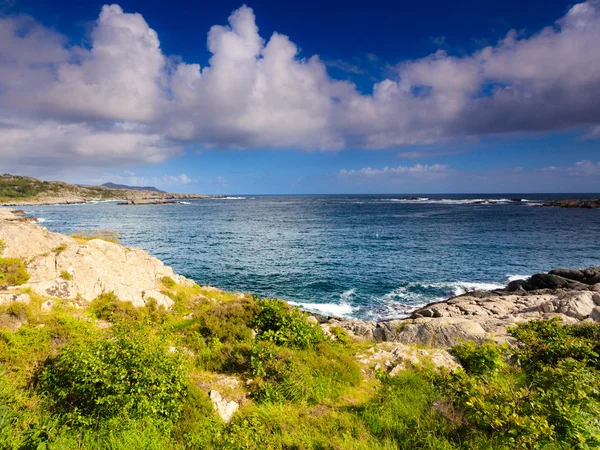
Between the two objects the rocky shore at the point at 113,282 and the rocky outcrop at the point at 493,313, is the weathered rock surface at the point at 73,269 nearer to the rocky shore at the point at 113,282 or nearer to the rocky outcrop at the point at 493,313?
the rocky shore at the point at 113,282

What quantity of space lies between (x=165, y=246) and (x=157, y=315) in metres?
44.0

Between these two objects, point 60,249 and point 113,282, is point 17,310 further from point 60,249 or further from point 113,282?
point 60,249

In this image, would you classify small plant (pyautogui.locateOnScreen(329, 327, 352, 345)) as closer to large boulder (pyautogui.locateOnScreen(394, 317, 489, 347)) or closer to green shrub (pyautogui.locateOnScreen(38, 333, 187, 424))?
large boulder (pyautogui.locateOnScreen(394, 317, 489, 347))

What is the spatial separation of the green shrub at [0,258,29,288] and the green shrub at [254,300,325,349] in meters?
9.60

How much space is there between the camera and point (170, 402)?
6566mm

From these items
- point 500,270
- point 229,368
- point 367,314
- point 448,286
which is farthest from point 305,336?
point 500,270

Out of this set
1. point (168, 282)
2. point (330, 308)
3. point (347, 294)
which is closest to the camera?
point (168, 282)

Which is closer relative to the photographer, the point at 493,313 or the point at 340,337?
the point at 340,337

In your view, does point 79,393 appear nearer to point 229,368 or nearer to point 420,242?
point 229,368

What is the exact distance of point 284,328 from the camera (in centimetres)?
1062

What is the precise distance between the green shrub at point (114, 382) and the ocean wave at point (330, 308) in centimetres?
2062

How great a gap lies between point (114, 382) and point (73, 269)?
9192mm

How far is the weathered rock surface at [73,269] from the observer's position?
1221 centimetres

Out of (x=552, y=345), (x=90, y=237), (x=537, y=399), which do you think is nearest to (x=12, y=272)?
(x=90, y=237)
